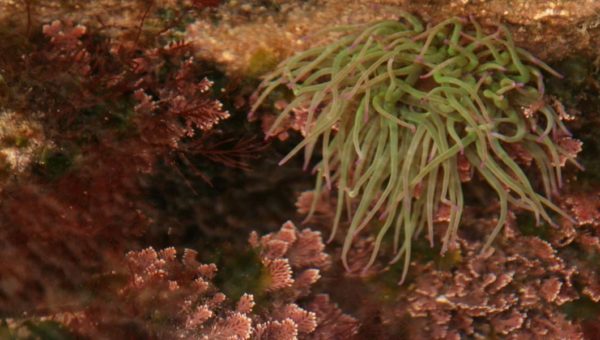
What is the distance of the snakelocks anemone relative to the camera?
2.96 meters

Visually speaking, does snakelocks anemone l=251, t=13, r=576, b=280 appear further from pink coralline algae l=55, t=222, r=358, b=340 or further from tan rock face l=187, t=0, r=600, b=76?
pink coralline algae l=55, t=222, r=358, b=340

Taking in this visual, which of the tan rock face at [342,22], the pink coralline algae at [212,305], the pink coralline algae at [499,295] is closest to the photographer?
the tan rock face at [342,22]

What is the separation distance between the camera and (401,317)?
3359 mm

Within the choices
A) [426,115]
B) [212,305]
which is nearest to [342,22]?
[426,115]

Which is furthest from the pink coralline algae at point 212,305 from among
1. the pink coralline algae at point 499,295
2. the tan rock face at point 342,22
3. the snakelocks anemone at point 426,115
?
the tan rock face at point 342,22

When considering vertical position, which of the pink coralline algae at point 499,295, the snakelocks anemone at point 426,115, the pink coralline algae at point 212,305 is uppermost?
the snakelocks anemone at point 426,115

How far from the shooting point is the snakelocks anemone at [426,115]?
2955mm

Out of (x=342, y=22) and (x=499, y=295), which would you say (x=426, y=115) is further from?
(x=499, y=295)

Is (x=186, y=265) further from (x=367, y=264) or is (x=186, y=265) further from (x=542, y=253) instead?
(x=542, y=253)

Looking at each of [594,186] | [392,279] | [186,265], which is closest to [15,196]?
[186,265]

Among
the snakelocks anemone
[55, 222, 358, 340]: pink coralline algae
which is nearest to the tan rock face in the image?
the snakelocks anemone

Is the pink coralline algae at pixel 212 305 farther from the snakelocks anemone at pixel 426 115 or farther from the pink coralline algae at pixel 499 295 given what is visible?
the pink coralline algae at pixel 499 295

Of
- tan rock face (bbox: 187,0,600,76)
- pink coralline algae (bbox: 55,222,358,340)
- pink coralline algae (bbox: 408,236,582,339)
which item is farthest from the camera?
pink coralline algae (bbox: 408,236,582,339)

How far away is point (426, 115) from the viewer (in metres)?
2.99
